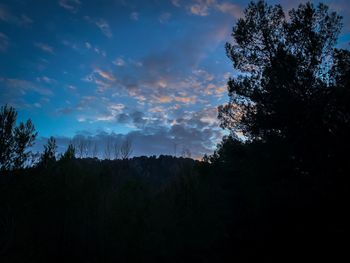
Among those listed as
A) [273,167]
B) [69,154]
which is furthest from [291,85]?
[69,154]

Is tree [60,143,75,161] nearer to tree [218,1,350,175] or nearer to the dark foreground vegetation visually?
the dark foreground vegetation

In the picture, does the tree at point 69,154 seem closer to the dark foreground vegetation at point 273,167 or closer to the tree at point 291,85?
the dark foreground vegetation at point 273,167

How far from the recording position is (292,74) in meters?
12.5

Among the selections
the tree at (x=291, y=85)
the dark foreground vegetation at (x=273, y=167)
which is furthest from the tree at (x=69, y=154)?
the tree at (x=291, y=85)

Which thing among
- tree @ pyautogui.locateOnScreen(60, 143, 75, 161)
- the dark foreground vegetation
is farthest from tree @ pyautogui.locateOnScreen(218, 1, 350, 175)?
tree @ pyautogui.locateOnScreen(60, 143, 75, 161)

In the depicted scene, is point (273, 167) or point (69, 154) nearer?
point (273, 167)

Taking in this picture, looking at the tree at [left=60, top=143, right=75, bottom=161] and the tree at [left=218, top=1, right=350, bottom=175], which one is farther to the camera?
the tree at [left=60, top=143, right=75, bottom=161]

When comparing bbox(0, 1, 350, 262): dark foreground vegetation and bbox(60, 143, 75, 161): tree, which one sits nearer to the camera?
bbox(0, 1, 350, 262): dark foreground vegetation

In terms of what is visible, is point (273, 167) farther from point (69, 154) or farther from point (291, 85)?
point (69, 154)

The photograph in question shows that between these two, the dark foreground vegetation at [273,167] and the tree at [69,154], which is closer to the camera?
the dark foreground vegetation at [273,167]

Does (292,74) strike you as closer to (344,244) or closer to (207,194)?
(344,244)

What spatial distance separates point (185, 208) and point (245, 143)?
509 inches

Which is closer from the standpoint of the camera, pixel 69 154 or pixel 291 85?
pixel 291 85

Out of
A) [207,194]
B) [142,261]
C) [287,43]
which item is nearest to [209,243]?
[207,194]
